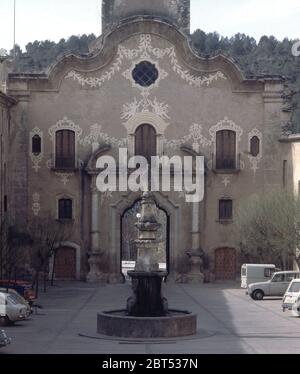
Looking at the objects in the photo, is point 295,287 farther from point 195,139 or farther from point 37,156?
point 37,156

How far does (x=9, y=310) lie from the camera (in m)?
33.7

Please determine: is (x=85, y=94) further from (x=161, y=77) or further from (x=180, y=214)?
(x=180, y=214)

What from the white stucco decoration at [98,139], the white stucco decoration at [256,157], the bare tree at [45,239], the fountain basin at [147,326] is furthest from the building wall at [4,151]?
the fountain basin at [147,326]

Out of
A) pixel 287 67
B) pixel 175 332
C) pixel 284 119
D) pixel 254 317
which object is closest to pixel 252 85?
pixel 284 119

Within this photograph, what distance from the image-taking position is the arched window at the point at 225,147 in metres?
57.2

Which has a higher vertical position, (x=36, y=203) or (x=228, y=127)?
(x=228, y=127)

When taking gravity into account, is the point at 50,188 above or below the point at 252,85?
below

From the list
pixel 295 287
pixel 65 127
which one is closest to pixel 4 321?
pixel 295 287

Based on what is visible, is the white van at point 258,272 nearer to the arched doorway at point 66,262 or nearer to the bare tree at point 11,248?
the arched doorway at point 66,262

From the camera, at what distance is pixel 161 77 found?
57.2 meters

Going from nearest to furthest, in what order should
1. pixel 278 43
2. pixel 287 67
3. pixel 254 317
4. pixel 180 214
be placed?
1. pixel 254 317
2. pixel 180 214
3. pixel 287 67
4. pixel 278 43

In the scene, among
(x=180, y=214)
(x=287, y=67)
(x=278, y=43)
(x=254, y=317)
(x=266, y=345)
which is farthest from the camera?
(x=278, y=43)

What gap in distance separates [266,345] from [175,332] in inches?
116

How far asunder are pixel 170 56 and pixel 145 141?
16.1 ft
